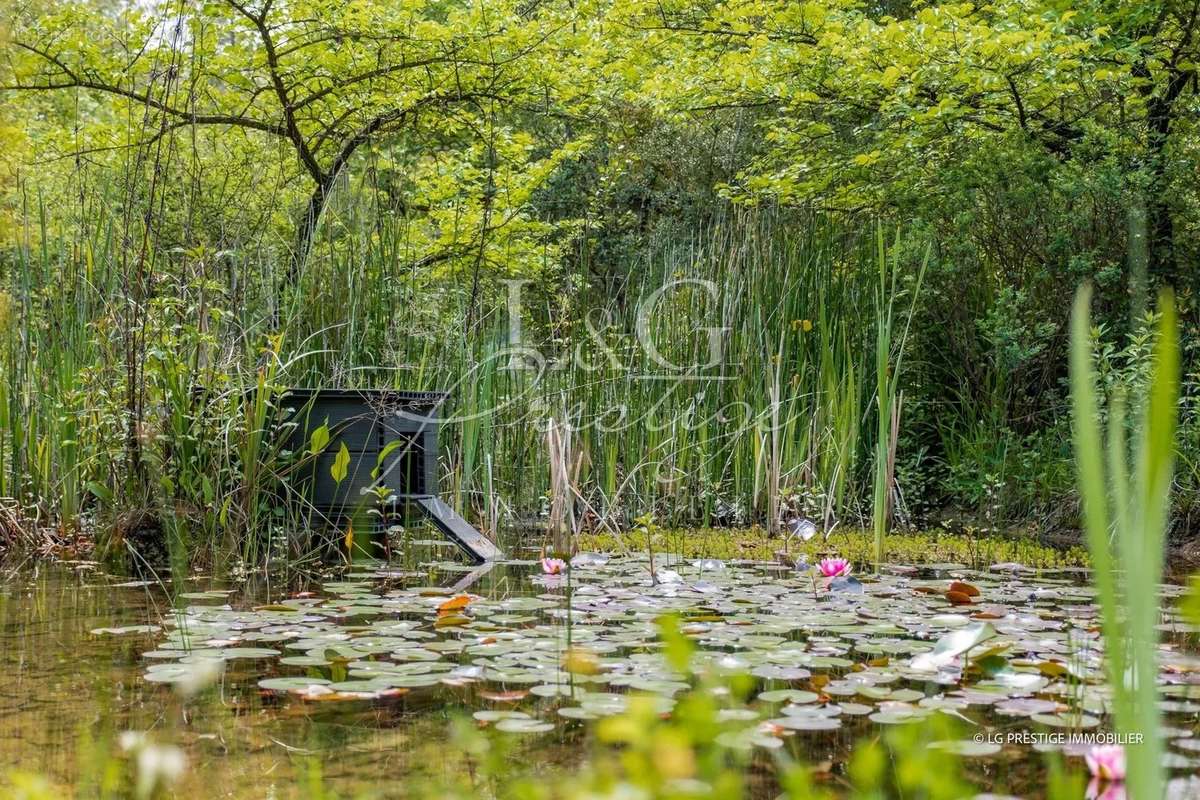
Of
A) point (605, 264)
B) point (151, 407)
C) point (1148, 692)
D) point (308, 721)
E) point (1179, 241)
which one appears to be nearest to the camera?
point (1148, 692)

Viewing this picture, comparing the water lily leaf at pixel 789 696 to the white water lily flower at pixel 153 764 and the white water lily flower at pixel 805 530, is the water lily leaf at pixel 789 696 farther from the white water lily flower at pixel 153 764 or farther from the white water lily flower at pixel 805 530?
the white water lily flower at pixel 805 530

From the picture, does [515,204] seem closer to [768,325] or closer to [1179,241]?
[768,325]

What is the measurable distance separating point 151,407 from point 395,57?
392cm

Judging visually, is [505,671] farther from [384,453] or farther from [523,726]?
[384,453]

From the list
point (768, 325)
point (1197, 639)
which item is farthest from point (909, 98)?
point (1197, 639)

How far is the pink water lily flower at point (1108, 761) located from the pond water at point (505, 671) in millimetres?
76

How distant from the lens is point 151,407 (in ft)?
10.4

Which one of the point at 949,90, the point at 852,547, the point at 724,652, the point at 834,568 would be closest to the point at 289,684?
the point at 724,652

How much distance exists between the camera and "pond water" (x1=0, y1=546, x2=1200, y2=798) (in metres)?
1.37

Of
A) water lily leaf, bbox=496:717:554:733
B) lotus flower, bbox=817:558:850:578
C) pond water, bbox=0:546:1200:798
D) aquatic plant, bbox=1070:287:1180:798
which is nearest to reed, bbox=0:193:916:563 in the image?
A: pond water, bbox=0:546:1200:798

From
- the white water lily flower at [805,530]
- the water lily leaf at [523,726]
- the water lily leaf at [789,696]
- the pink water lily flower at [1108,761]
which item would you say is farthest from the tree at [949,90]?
the water lily leaf at [523,726]

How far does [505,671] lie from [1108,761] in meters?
0.92

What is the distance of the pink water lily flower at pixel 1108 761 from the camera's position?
4.00 feet

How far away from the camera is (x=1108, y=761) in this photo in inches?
48.1
